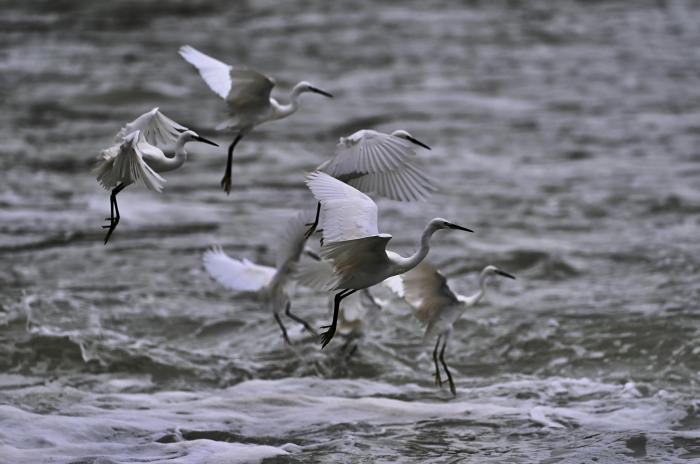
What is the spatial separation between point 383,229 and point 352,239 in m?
6.46

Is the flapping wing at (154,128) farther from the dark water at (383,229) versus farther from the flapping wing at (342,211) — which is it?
the dark water at (383,229)

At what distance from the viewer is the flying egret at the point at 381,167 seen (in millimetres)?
7566

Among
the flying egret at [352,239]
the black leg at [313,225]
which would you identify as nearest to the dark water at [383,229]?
the black leg at [313,225]

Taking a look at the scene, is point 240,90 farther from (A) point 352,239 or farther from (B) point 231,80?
(A) point 352,239

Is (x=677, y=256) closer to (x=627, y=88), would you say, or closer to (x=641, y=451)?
(x=641, y=451)

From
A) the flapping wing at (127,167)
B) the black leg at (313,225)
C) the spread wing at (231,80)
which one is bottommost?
the black leg at (313,225)

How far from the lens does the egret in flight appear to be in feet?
22.0

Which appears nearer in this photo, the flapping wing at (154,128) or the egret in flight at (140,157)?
the egret in flight at (140,157)

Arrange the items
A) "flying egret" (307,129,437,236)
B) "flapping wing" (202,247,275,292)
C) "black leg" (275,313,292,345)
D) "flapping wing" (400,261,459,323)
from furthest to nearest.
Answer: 1. "black leg" (275,313,292,345)
2. "flapping wing" (202,247,275,292)
3. "flapping wing" (400,261,459,323)
4. "flying egret" (307,129,437,236)

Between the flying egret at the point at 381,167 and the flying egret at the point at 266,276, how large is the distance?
1.72m

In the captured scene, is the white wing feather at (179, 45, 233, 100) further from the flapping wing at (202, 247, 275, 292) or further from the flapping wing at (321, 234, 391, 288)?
the flapping wing at (202, 247, 275, 292)

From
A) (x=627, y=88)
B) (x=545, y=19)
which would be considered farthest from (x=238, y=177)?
(x=545, y=19)

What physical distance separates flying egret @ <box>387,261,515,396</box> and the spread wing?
1659 mm

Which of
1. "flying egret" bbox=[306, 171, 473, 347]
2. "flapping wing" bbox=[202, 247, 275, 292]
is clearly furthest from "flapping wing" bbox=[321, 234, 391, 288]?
"flapping wing" bbox=[202, 247, 275, 292]
